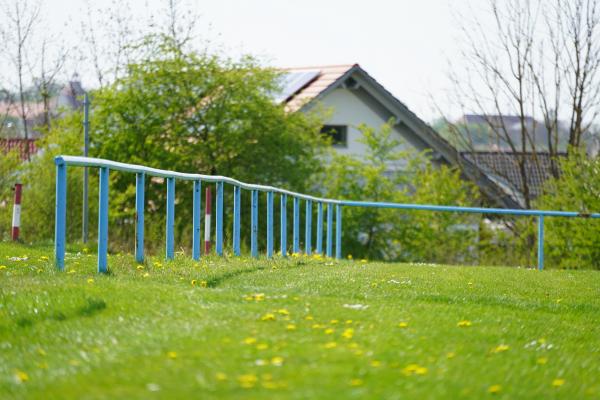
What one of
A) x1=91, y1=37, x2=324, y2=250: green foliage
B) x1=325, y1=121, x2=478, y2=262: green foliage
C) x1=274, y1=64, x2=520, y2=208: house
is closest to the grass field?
x1=91, y1=37, x2=324, y2=250: green foliage

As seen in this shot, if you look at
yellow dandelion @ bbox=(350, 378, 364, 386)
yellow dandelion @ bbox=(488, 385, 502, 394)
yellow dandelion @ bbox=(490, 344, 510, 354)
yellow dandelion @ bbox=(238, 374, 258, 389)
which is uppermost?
yellow dandelion @ bbox=(238, 374, 258, 389)

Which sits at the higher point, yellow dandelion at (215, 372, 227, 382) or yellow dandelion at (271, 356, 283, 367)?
yellow dandelion at (271, 356, 283, 367)

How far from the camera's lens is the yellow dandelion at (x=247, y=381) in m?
5.71

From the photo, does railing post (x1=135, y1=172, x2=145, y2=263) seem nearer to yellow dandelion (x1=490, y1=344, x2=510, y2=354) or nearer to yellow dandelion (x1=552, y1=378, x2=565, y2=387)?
yellow dandelion (x1=490, y1=344, x2=510, y2=354)

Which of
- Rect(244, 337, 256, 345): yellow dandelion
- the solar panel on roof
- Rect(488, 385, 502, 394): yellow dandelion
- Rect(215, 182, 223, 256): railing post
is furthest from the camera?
the solar panel on roof

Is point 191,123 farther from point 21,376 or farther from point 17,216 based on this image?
point 21,376

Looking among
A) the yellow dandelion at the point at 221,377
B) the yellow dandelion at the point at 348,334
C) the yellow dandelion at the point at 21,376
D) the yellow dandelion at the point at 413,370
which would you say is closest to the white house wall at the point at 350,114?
the yellow dandelion at the point at 348,334

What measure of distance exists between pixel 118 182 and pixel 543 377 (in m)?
22.8

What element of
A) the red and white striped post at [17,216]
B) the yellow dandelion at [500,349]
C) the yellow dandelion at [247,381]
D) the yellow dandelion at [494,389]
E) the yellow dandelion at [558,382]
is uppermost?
the red and white striped post at [17,216]

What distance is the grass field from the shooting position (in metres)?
5.86

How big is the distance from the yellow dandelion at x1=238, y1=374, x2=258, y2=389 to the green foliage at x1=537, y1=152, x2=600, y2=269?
17.2 m

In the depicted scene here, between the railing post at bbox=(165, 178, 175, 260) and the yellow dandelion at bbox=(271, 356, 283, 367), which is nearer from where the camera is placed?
the yellow dandelion at bbox=(271, 356, 283, 367)

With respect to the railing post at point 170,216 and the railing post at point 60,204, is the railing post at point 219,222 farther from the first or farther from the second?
the railing post at point 60,204

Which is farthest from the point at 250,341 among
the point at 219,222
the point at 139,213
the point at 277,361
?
the point at 219,222
